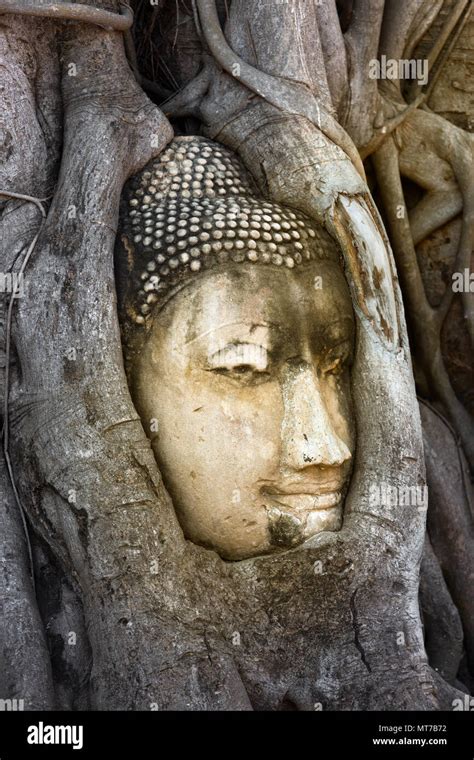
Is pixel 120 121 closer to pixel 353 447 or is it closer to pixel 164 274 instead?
pixel 164 274

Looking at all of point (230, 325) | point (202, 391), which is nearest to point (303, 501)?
point (202, 391)

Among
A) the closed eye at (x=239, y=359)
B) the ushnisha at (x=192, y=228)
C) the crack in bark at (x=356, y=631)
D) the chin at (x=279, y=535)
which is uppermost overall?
the ushnisha at (x=192, y=228)

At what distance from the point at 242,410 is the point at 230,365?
0.39 ft

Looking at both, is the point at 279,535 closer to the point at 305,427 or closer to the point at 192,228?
the point at 305,427

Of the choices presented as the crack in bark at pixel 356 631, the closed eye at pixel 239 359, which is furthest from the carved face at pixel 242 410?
the crack in bark at pixel 356 631

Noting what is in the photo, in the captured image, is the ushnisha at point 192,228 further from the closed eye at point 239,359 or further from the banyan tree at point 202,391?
the closed eye at point 239,359

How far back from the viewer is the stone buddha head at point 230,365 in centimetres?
273

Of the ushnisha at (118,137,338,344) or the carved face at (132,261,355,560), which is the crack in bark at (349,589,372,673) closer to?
the carved face at (132,261,355,560)

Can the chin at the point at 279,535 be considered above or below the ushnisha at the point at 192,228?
below

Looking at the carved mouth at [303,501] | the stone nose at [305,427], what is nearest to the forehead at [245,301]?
the stone nose at [305,427]

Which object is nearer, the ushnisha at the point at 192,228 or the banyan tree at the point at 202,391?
the banyan tree at the point at 202,391

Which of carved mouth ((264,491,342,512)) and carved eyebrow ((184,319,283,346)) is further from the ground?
carved eyebrow ((184,319,283,346))

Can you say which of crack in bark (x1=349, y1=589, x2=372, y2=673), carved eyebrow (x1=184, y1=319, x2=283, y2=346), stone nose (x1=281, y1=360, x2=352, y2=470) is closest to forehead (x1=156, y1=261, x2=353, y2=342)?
carved eyebrow (x1=184, y1=319, x2=283, y2=346)

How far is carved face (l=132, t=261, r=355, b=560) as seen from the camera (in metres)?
2.72
